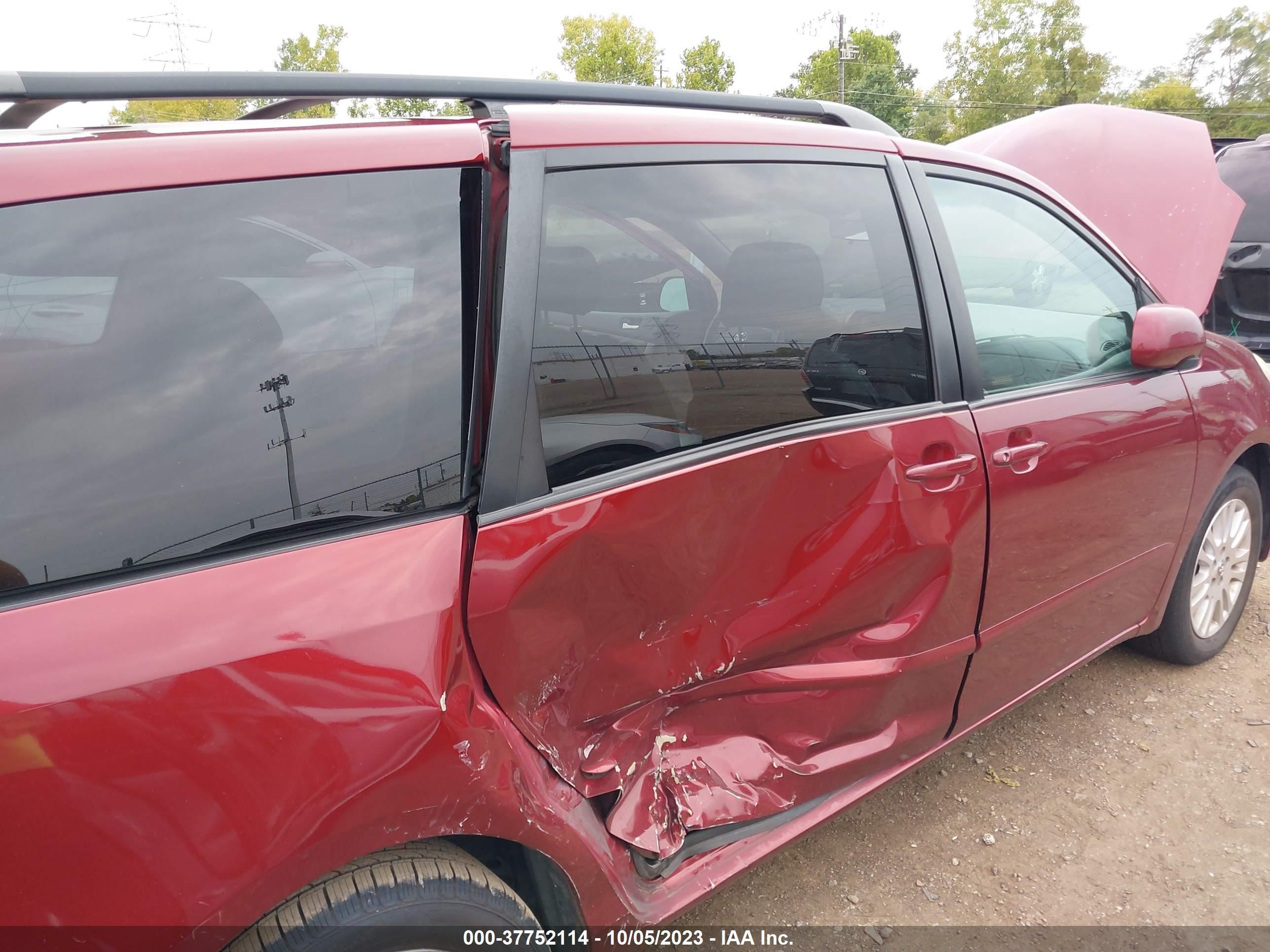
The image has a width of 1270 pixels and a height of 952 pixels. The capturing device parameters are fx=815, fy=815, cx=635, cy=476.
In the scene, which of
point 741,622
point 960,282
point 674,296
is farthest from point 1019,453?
point 674,296

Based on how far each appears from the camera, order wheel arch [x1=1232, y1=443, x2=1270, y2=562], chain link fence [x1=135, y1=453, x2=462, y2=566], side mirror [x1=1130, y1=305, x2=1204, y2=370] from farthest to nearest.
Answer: wheel arch [x1=1232, y1=443, x2=1270, y2=562]
side mirror [x1=1130, y1=305, x2=1204, y2=370]
chain link fence [x1=135, y1=453, x2=462, y2=566]

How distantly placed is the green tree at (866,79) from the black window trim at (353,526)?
45.0 m

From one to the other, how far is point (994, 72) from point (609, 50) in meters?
19.6

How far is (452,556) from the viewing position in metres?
1.26

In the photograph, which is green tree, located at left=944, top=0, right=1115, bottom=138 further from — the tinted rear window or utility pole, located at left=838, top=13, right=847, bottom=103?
the tinted rear window

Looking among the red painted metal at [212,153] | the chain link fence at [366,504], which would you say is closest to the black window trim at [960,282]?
the red painted metal at [212,153]

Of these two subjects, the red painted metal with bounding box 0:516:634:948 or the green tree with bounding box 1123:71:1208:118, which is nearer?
the red painted metal with bounding box 0:516:634:948

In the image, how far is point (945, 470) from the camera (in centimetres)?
189

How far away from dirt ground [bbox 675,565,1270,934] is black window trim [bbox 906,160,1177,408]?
108 cm

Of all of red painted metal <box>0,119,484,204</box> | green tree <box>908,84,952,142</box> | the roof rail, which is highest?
green tree <box>908,84,952,142</box>

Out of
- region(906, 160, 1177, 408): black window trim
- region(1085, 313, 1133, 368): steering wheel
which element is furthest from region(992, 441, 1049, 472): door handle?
region(1085, 313, 1133, 368): steering wheel

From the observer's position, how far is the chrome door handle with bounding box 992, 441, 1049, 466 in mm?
2002

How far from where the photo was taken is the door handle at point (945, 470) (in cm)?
185

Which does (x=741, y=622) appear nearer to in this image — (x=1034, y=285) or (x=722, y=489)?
(x=722, y=489)
